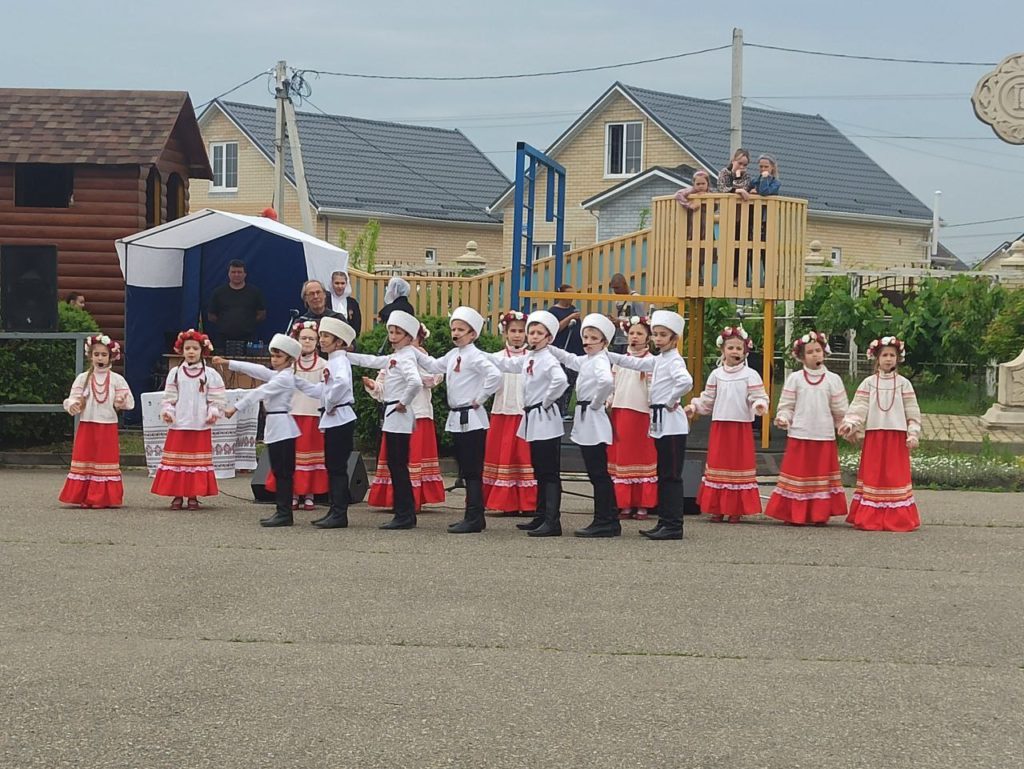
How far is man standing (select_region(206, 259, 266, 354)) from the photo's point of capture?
1855 cm

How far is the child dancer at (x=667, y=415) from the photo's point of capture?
1147 cm

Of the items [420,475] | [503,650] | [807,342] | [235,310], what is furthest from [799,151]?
[503,650]

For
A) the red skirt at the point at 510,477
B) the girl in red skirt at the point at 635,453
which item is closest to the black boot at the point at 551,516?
the red skirt at the point at 510,477

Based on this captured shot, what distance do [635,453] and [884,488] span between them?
1935mm

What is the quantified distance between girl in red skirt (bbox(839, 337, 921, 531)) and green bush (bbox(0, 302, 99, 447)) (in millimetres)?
8577

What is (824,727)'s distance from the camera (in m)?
6.28

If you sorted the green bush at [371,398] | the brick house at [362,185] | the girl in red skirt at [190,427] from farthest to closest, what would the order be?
1. the brick house at [362,185]
2. the green bush at [371,398]
3. the girl in red skirt at [190,427]

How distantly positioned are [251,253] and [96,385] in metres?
7.30

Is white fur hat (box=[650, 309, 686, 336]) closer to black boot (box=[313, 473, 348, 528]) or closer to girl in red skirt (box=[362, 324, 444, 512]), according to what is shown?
girl in red skirt (box=[362, 324, 444, 512])

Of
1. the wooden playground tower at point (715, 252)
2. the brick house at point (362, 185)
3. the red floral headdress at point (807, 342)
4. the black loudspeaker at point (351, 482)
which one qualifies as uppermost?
the brick house at point (362, 185)

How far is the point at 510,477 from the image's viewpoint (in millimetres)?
12984

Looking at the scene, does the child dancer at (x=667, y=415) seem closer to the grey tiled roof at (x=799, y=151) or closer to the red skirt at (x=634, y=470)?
the red skirt at (x=634, y=470)

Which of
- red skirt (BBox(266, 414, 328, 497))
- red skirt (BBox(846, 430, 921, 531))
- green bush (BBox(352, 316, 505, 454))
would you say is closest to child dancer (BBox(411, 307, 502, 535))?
red skirt (BBox(266, 414, 328, 497))

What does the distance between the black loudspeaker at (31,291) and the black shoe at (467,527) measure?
263 inches
